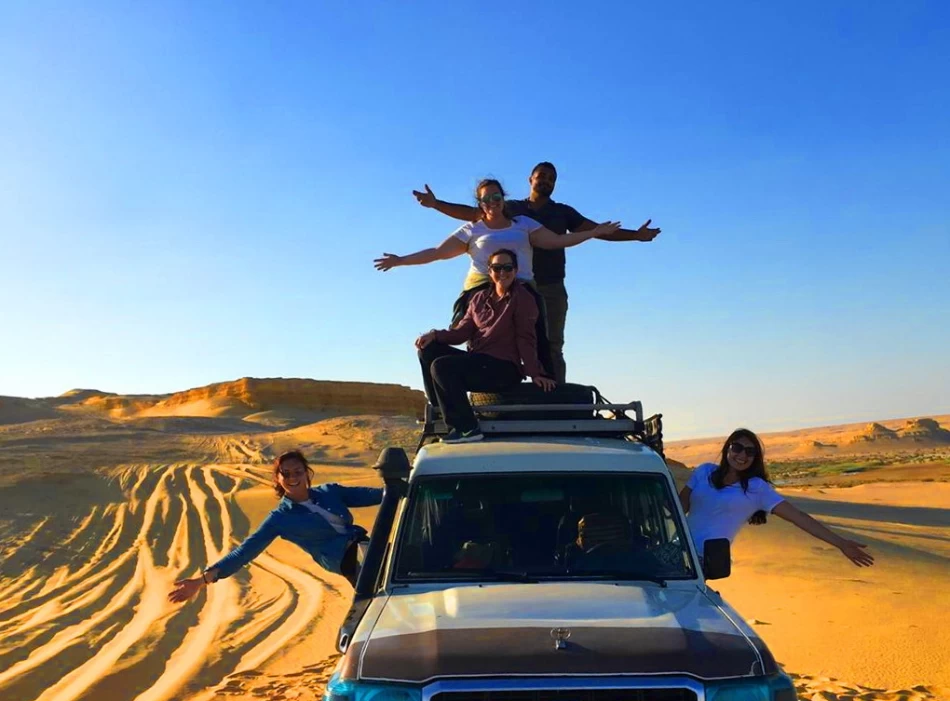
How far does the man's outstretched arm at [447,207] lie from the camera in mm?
7746

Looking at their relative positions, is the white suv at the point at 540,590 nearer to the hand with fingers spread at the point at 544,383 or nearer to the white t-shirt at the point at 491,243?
the hand with fingers spread at the point at 544,383

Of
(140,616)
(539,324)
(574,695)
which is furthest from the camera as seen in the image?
(140,616)

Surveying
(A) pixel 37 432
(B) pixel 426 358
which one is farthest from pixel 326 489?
(A) pixel 37 432

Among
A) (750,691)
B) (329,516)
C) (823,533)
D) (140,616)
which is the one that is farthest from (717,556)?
(140,616)

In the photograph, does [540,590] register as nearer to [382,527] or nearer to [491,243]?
[382,527]

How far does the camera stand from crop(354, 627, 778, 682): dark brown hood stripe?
3.30 meters

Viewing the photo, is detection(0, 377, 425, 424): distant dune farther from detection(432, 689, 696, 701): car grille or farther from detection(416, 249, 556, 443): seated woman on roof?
detection(432, 689, 696, 701): car grille

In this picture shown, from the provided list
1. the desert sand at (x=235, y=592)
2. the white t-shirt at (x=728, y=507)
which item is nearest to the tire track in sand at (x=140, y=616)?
the desert sand at (x=235, y=592)

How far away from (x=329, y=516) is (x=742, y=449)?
247cm

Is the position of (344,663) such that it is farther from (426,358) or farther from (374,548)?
(426,358)

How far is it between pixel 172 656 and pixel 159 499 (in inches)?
635

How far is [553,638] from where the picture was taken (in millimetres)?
3477

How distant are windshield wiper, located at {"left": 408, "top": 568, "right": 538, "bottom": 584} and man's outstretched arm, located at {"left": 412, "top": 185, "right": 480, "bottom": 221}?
3.97 m

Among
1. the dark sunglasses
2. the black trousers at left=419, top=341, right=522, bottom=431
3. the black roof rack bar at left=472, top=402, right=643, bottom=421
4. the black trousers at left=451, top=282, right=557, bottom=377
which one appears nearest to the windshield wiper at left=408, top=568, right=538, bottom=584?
the black trousers at left=419, top=341, right=522, bottom=431
